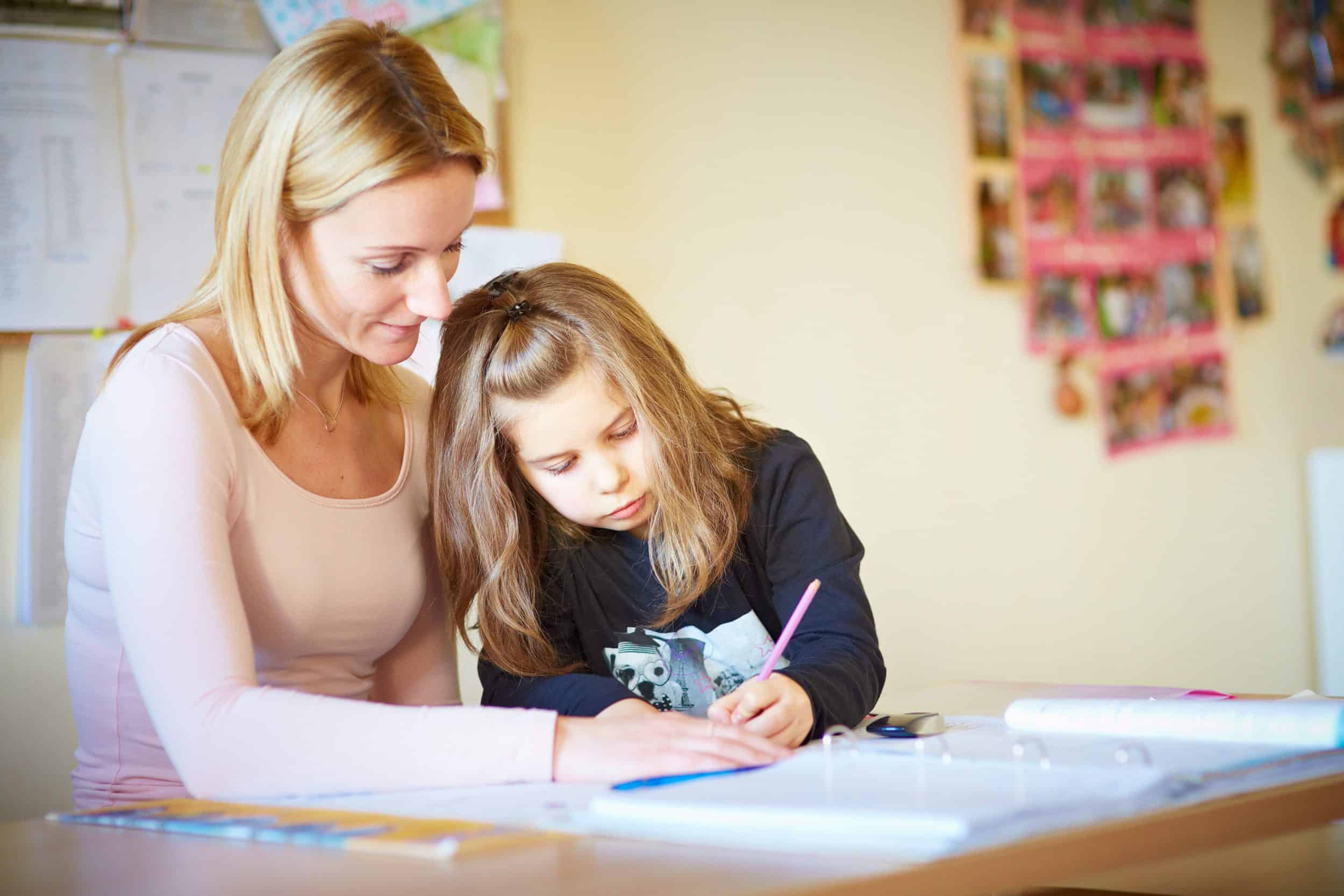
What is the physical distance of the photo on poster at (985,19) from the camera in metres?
2.38

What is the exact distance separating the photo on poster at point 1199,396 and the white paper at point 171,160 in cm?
184

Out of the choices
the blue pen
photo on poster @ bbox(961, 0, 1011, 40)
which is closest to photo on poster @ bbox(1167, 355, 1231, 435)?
photo on poster @ bbox(961, 0, 1011, 40)

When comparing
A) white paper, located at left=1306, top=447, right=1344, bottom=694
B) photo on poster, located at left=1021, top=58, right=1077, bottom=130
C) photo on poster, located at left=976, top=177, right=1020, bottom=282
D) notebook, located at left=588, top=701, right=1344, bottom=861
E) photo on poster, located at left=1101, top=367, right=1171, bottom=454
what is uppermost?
photo on poster, located at left=1021, top=58, right=1077, bottom=130

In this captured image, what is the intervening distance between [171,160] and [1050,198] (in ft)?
5.15

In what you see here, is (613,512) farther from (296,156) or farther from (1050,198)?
(1050,198)

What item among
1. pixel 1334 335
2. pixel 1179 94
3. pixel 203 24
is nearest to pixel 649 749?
pixel 203 24

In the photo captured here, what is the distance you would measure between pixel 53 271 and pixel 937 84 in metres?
1.48

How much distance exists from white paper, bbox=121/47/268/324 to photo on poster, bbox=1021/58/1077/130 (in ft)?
Answer: 4.68

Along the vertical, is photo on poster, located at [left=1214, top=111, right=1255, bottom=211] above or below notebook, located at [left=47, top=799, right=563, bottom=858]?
above

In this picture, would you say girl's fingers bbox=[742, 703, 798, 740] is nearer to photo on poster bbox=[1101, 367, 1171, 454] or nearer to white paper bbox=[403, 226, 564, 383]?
white paper bbox=[403, 226, 564, 383]

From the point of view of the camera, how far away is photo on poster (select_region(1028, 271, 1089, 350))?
2475 mm

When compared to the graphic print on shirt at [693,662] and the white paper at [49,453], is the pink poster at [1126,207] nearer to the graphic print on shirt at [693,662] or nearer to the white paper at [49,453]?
the graphic print on shirt at [693,662]

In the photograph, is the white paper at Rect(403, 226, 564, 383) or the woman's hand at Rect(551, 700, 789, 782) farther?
the white paper at Rect(403, 226, 564, 383)

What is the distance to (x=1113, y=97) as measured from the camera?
260 centimetres
